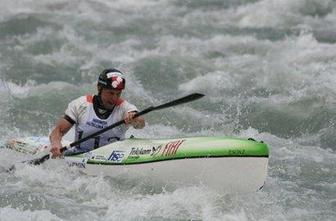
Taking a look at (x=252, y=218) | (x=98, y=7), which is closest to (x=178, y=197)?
(x=252, y=218)

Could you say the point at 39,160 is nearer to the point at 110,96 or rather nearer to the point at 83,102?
the point at 83,102

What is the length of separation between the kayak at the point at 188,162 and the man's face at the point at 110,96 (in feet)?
1.41

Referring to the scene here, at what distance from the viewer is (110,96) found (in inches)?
335

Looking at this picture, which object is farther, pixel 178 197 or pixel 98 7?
pixel 98 7

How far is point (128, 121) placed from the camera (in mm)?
8469

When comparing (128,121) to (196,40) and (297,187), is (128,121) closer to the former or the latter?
(297,187)

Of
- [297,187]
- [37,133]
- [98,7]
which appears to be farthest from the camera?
[98,7]

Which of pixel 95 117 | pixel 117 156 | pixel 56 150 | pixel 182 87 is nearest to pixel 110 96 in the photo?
pixel 95 117

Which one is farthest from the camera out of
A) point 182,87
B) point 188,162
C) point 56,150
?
point 182,87

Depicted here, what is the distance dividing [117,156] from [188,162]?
3.00 feet

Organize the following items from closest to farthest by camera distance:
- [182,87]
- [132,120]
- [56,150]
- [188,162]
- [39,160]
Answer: [188,162] < [132,120] < [56,150] < [39,160] < [182,87]

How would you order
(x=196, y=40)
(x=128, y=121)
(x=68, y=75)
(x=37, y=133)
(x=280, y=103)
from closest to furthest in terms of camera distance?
(x=128, y=121), (x=37, y=133), (x=280, y=103), (x=68, y=75), (x=196, y=40)

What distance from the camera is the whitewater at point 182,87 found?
8250 millimetres

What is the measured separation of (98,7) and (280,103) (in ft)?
25.6
